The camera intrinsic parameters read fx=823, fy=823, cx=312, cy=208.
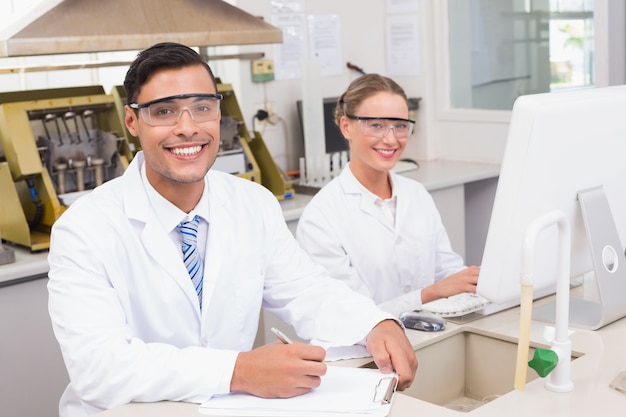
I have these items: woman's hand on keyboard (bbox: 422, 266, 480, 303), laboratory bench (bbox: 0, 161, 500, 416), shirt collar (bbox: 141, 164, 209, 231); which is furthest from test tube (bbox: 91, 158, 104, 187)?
woman's hand on keyboard (bbox: 422, 266, 480, 303)

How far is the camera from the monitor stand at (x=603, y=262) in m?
1.55

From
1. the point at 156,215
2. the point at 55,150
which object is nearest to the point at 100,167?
the point at 55,150

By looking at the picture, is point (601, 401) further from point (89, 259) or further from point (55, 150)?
point (55, 150)

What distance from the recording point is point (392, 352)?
1.55 m

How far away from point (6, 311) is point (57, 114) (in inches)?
29.3

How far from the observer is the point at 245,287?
1.79 meters

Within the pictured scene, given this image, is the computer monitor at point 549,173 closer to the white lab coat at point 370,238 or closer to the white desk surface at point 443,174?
the white lab coat at point 370,238

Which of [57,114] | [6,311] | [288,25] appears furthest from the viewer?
[288,25]

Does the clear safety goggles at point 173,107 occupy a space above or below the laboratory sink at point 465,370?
above

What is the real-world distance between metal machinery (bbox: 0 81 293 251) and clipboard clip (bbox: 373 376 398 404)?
1471 mm

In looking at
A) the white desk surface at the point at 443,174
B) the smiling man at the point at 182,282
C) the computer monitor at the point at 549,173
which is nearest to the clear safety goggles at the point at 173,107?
the smiling man at the point at 182,282

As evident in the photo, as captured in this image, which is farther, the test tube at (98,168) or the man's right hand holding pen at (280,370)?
the test tube at (98,168)

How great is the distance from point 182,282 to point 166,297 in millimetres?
43

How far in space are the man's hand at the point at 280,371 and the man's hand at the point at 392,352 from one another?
0.17m
